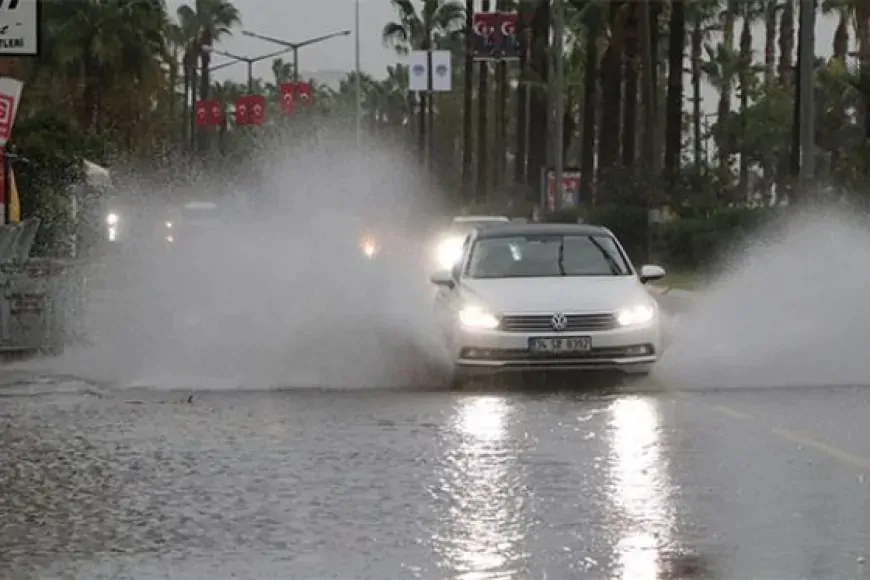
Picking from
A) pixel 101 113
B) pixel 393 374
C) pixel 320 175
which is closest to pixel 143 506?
pixel 393 374

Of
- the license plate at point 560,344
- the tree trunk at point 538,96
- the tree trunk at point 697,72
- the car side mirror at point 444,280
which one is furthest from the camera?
the tree trunk at point 697,72

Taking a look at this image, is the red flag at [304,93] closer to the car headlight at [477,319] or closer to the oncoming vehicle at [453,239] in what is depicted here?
the oncoming vehicle at [453,239]

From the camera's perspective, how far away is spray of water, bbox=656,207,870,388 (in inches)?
728

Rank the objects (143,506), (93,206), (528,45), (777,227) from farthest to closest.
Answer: (528,45) < (93,206) < (777,227) < (143,506)

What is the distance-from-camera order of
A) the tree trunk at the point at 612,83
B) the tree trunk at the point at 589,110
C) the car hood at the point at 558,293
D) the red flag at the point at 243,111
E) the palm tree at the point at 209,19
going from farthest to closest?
the palm tree at the point at 209,19, the red flag at the point at 243,111, the tree trunk at the point at 589,110, the tree trunk at the point at 612,83, the car hood at the point at 558,293

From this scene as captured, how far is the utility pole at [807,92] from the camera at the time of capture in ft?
99.3

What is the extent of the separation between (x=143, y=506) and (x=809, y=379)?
8.84 meters

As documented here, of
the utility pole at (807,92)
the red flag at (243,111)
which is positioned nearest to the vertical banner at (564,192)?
the utility pole at (807,92)

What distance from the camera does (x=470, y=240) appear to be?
19453 millimetres

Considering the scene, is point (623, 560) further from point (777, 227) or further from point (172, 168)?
point (172, 168)

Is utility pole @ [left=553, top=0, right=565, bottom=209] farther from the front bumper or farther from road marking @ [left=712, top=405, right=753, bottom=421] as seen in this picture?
road marking @ [left=712, top=405, right=753, bottom=421]

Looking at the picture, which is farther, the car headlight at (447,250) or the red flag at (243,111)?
the red flag at (243,111)

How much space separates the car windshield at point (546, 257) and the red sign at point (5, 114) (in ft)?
32.2

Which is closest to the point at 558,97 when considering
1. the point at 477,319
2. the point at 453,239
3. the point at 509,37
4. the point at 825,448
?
the point at 453,239
